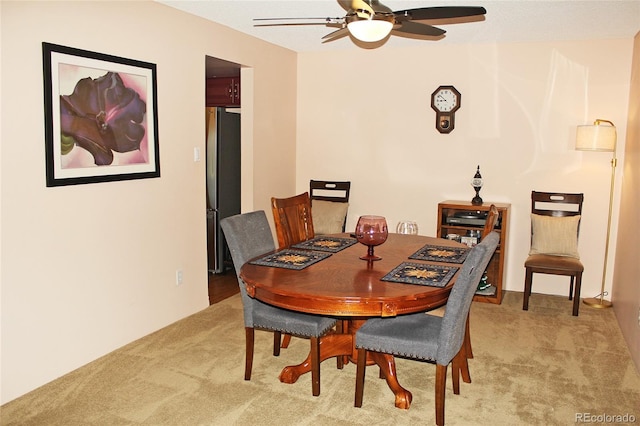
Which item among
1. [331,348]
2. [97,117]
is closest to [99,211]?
[97,117]

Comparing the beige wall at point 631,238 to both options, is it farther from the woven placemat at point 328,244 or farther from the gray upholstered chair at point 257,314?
the gray upholstered chair at point 257,314

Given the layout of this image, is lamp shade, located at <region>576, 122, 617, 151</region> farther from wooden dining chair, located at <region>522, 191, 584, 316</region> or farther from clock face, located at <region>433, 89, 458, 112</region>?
clock face, located at <region>433, 89, 458, 112</region>

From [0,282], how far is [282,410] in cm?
161

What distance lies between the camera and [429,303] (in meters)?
2.56

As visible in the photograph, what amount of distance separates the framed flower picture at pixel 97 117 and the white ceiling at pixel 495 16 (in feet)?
2.29

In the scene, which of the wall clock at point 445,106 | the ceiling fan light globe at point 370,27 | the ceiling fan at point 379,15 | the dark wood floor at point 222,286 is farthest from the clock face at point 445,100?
the dark wood floor at point 222,286

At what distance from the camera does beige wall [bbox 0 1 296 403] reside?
2.94 meters

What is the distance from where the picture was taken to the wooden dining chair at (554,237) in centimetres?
457

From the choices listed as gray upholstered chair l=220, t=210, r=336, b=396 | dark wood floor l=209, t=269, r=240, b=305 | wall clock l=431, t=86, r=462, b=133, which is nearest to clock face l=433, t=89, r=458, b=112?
wall clock l=431, t=86, r=462, b=133

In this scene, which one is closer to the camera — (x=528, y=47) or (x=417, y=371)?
(x=417, y=371)

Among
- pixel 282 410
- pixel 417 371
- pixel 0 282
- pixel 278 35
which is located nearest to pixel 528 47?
pixel 278 35

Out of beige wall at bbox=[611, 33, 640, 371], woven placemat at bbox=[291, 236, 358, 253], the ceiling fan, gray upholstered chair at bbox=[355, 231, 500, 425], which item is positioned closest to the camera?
gray upholstered chair at bbox=[355, 231, 500, 425]

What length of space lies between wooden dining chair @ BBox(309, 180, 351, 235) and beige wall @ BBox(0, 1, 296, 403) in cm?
91

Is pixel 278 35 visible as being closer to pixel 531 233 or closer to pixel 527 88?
pixel 527 88
